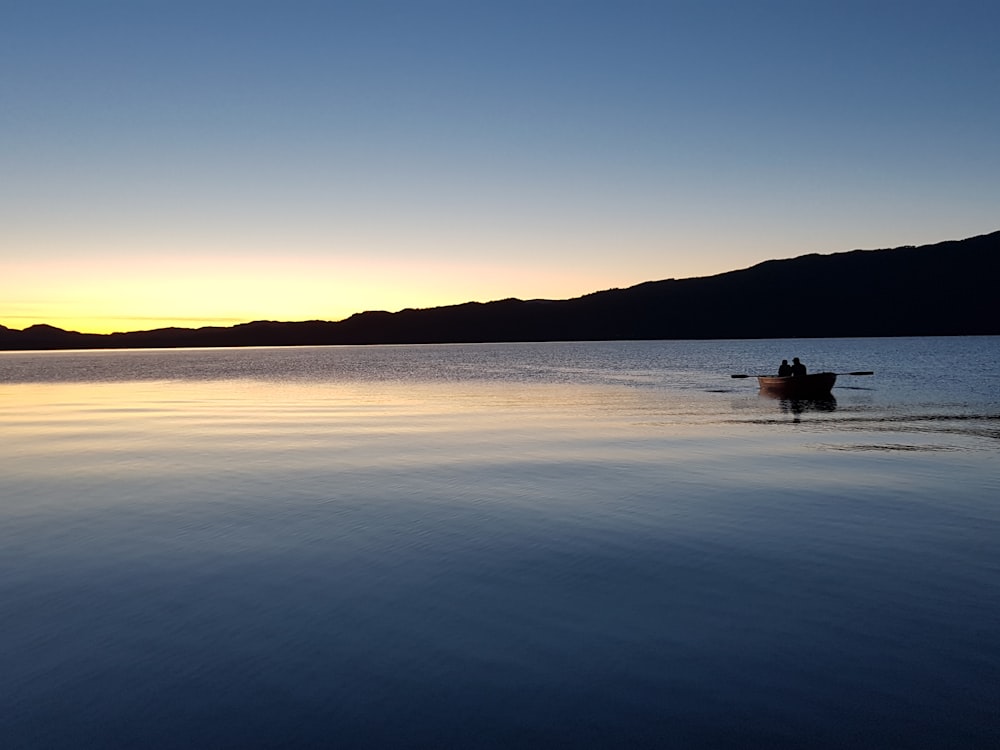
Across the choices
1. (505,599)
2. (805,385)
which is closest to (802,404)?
(805,385)

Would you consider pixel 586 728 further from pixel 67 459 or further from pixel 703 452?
pixel 67 459

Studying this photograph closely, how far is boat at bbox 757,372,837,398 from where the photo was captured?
160ft

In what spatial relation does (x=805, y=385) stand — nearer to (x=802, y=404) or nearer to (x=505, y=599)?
(x=802, y=404)

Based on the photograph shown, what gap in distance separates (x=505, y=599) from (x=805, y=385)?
44.5 m

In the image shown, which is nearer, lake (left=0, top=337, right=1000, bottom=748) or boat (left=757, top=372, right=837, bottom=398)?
lake (left=0, top=337, right=1000, bottom=748)

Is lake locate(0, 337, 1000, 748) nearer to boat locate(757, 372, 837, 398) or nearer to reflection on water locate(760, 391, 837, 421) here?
reflection on water locate(760, 391, 837, 421)

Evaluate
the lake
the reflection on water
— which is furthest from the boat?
the lake

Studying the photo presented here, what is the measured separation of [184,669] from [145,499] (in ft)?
39.4

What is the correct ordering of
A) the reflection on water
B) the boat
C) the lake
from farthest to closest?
the boat
the reflection on water
the lake

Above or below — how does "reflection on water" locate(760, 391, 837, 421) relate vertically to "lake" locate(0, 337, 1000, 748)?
below

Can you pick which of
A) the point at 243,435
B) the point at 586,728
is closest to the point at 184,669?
the point at 586,728

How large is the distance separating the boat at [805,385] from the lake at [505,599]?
76.2ft

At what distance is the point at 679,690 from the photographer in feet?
25.5

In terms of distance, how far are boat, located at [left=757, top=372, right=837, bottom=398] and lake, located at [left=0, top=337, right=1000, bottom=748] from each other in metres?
23.2
